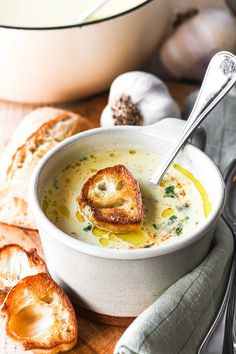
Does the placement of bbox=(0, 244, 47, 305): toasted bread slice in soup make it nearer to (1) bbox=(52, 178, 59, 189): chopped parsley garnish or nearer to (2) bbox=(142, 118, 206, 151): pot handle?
(1) bbox=(52, 178, 59, 189): chopped parsley garnish

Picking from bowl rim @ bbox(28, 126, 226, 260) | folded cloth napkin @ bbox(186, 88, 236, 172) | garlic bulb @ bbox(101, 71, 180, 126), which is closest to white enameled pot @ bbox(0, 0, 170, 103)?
garlic bulb @ bbox(101, 71, 180, 126)

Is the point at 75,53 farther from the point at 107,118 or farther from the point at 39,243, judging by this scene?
the point at 39,243

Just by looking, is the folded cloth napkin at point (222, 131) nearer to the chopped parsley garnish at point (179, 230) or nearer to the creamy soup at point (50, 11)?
the creamy soup at point (50, 11)

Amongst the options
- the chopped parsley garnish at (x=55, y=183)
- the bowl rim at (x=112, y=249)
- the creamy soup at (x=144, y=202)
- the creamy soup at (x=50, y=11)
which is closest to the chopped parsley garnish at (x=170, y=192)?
the creamy soup at (x=144, y=202)

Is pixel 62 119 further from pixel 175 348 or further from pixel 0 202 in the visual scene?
pixel 175 348

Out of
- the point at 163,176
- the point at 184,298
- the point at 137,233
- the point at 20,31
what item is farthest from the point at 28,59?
the point at 184,298

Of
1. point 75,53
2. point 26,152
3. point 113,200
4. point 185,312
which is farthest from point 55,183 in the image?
point 75,53
